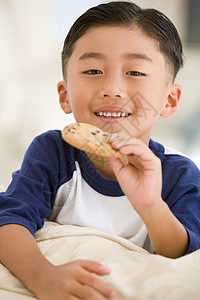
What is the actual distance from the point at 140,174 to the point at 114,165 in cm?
5

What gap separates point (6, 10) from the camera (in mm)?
1410

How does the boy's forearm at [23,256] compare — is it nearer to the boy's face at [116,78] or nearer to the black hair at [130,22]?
the boy's face at [116,78]

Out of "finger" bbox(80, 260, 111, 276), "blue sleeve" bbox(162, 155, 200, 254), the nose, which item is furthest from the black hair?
"finger" bbox(80, 260, 111, 276)

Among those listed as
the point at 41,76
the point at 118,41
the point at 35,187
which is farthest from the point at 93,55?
the point at 41,76

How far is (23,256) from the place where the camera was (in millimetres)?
711

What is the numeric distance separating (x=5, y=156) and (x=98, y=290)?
1.07 meters

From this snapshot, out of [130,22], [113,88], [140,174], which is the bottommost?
[140,174]

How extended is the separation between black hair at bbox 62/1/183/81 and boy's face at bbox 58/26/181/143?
2 centimetres

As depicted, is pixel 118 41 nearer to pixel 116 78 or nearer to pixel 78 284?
pixel 116 78

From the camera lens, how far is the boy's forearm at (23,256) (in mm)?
655

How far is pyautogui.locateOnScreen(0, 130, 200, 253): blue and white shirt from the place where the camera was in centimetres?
91

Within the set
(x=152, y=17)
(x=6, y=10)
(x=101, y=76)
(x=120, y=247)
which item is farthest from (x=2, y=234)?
(x=6, y=10)

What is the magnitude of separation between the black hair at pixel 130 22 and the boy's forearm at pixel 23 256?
0.50 meters

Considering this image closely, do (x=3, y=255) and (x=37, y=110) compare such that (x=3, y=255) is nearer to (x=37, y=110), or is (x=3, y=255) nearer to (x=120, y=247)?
(x=120, y=247)
